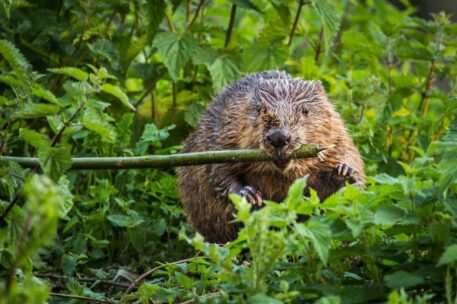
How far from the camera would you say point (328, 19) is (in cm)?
613

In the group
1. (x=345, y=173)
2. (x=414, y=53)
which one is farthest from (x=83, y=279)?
(x=414, y=53)

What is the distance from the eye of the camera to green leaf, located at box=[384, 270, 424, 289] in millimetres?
3600

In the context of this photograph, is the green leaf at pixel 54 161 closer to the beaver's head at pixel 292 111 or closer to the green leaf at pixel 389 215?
the beaver's head at pixel 292 111

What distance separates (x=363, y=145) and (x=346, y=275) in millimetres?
2330

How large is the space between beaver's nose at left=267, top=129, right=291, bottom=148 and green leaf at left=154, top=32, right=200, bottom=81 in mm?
1302

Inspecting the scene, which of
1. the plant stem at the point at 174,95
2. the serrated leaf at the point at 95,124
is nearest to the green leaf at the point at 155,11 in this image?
the plant stem at the point at 174,95

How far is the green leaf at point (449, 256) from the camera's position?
3.44 meters

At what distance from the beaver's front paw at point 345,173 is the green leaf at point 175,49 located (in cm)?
123

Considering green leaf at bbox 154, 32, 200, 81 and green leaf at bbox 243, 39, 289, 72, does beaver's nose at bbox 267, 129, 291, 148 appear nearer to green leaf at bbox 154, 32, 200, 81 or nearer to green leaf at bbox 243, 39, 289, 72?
green leaf at bbox 154, 32, 200, 81

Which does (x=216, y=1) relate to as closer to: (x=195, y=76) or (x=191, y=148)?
(x=195, y=76)

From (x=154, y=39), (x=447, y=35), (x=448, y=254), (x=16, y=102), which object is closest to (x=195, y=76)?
(x=154, y=39)

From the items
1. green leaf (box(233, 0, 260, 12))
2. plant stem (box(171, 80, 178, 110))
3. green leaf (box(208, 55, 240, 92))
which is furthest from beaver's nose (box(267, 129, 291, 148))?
plant stem (box(171, 80, 178, 110))

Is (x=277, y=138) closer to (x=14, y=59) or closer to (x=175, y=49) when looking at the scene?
(x=14, y=59)

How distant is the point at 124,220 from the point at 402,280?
227cm
